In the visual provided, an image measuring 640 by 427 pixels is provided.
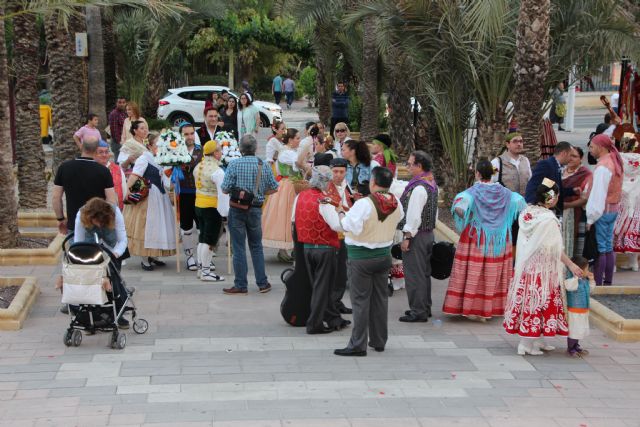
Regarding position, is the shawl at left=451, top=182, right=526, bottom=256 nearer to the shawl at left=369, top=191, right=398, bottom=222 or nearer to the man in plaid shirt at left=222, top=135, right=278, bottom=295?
the shawl at left=369, top=191, right=398, bottom=222

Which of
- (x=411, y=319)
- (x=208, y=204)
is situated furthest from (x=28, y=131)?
(x=411, y=319)

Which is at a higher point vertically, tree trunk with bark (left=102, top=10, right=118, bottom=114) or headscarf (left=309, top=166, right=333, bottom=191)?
tree trunk with bark (left=102, top=10, right=118, bottom=114)

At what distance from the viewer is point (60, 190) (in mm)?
9156

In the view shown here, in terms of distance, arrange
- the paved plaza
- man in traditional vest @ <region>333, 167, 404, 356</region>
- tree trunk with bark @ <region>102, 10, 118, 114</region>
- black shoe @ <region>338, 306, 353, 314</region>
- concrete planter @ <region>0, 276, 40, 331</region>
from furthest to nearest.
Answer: tree trunk with bark @ <region>102, 10, 118, 114</region> < black shoe @ <region>338, 306, 353, 314</region> < concrete planter @ <region>0, 276, 40, 331</region> < man in traditional vest @ <region>333, 167, 404, 356</region> < the paved plaza

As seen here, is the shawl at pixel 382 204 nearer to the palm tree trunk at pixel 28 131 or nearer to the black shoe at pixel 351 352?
the black shoe at pixel 351 352

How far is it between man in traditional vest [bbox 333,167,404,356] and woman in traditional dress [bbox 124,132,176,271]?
383cm

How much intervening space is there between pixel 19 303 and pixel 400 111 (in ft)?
41.7

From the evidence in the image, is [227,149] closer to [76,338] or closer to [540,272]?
[76,338]

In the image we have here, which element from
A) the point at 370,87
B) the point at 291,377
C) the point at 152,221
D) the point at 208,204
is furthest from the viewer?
the point at 370,87

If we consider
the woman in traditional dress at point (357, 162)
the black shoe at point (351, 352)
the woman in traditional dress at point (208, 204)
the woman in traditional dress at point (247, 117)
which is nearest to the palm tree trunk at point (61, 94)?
the woman in traditional dress at point (247, 117)

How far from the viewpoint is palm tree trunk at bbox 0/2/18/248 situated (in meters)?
11.1

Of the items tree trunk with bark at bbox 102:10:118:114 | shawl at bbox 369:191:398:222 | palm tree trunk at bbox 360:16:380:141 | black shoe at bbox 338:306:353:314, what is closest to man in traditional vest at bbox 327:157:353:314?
black shoe at bbox 338:306:353:314

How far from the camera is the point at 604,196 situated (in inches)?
403

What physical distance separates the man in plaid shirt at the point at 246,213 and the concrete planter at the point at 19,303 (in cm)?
205
